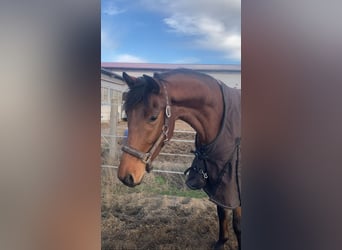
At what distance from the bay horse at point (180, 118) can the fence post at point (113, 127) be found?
48 millimetres

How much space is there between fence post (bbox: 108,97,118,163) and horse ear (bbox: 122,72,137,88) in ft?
0.35

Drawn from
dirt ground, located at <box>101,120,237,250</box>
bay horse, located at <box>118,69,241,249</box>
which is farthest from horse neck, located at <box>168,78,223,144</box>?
dirt ground, located at <box>101,120,237,250</box>

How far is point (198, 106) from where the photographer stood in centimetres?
143

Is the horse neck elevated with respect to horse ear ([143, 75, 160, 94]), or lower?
lower

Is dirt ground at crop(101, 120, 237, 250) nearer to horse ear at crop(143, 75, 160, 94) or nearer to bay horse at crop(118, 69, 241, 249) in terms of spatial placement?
bay horse at crop(118, 69, 241, 249)

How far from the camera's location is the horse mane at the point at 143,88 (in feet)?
4.61

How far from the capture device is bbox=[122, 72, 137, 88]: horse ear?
4.65ft

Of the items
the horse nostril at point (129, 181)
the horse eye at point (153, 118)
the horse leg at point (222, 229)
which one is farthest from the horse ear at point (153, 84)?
the horse leg at point (222, 229)
